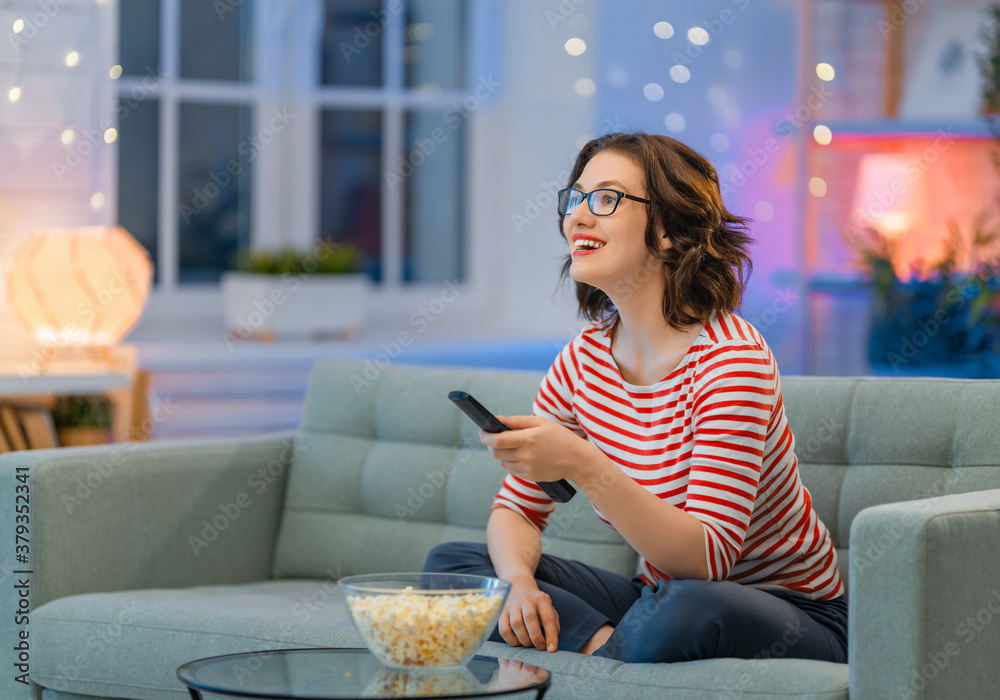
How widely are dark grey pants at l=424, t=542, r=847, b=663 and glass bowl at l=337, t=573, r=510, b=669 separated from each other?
0.85ft

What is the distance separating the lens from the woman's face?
1.53 meters

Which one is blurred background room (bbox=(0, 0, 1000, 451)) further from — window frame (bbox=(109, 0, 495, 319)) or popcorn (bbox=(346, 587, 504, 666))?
popcorn (bbox=(346, 587, 504, 666))

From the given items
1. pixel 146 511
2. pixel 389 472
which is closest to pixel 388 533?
pixel 389 472

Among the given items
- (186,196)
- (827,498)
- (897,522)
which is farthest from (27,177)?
(897,522)

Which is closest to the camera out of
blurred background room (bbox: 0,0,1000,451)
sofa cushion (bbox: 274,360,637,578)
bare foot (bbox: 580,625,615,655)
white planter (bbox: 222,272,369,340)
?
bare foot (bbox: 580,625,615,655)

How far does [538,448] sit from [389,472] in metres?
0.81

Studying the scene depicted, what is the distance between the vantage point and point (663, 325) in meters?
1.55

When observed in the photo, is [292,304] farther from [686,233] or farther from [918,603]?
[918,603]

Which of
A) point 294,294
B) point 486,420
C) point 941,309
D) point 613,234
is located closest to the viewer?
point 486,420

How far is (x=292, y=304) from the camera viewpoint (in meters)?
3.81

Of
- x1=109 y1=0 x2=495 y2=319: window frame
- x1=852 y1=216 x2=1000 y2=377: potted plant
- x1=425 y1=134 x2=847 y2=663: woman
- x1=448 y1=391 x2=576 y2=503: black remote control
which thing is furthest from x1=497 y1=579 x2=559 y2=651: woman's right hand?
x1=109 y1=0 x2=495 y2=319: window frame

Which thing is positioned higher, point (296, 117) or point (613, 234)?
point (296, 117)

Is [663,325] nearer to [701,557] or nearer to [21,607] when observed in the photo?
[701,557]

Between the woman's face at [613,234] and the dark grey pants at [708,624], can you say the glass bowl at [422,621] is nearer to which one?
the dark grey pants at [708,624]
